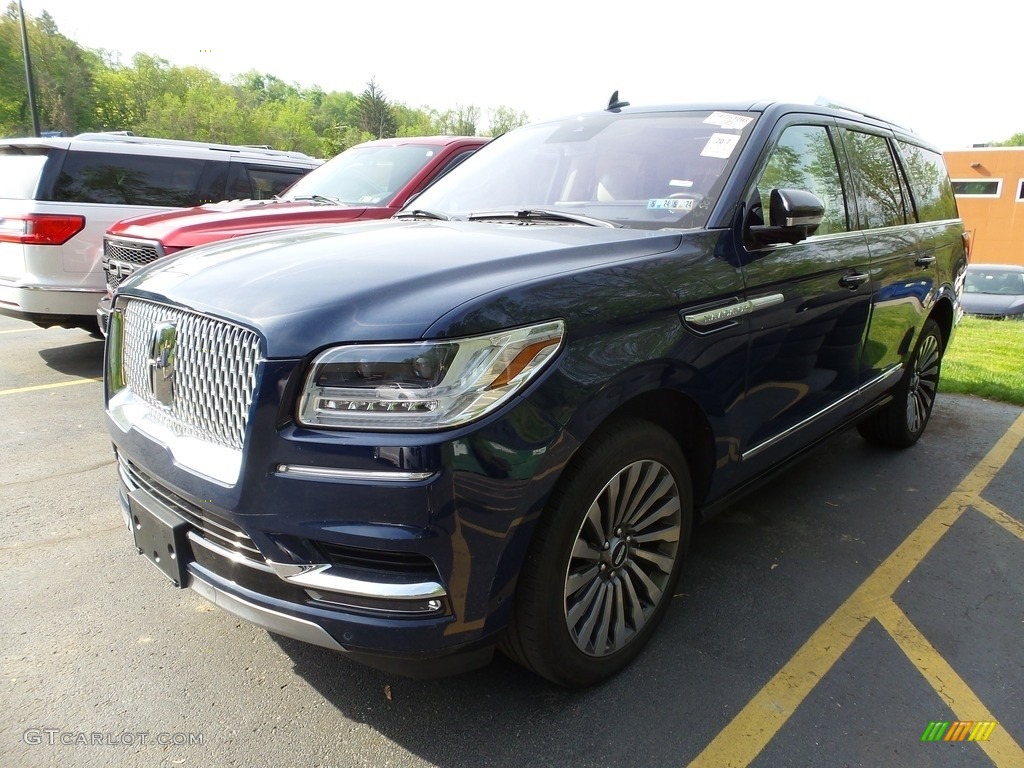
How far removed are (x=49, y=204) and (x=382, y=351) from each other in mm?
5897

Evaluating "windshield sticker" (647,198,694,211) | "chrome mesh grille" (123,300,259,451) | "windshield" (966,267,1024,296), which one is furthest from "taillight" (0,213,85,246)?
"windshield" (966,267,1024,296)

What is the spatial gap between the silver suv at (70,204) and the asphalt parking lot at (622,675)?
112 inches

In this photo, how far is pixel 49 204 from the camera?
6277 mm

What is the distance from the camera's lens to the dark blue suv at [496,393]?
1850mm

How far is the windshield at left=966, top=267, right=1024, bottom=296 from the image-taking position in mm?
22203

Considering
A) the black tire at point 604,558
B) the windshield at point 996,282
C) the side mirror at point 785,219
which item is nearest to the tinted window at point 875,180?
the side mirror at point 785,219

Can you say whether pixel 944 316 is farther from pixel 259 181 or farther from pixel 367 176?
pixel 259 181

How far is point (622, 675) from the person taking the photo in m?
2.55

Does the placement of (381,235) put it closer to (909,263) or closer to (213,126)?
(909,263)

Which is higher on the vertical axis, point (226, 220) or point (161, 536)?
point (226, 220)

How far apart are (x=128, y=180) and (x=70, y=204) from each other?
27.7 inches

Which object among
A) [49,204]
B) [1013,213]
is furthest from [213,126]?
[49,204]

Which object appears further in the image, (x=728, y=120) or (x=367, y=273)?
(x=728, y=120)

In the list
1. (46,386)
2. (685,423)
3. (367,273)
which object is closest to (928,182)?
→ (685,423)
